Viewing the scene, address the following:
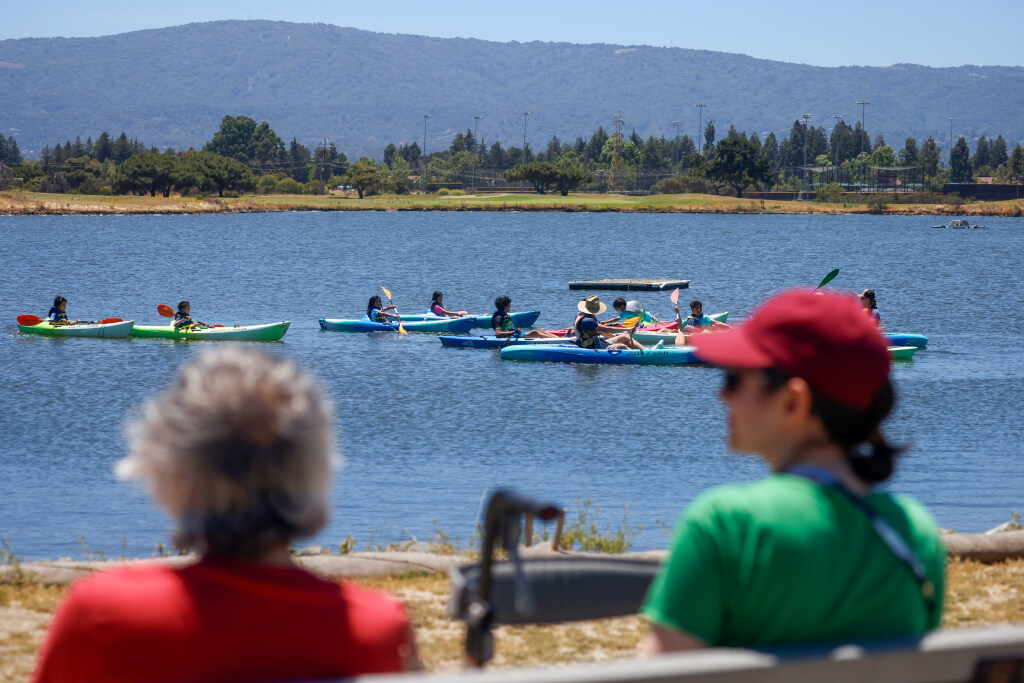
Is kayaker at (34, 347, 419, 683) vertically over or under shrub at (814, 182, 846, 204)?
under

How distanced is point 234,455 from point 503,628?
14.0ft

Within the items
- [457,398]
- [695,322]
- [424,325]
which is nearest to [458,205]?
[424,325]

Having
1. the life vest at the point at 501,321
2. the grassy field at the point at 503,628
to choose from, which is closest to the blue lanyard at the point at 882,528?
the grassy field at the point at 503,628

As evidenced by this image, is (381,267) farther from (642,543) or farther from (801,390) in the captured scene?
(801,390)

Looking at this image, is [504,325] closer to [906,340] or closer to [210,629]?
[906,340]

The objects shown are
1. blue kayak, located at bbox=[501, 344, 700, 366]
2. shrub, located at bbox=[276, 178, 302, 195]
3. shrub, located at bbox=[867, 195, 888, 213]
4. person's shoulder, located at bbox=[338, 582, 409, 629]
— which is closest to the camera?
person's shoulder, located at bbox=[338, 582, 409, 629]

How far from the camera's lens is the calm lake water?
13031 mm

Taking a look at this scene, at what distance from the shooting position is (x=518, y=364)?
24.9 m

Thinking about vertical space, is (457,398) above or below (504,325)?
below

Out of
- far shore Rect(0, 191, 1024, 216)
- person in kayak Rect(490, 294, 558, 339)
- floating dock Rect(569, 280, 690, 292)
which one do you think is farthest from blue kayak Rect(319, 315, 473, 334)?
far shore Rect(0, 191, 1024, 216)

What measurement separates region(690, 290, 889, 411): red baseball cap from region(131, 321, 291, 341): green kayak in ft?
84.8

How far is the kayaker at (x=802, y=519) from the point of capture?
228 cm

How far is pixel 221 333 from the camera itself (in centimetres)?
2750

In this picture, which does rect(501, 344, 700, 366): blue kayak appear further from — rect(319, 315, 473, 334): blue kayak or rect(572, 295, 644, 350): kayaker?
rect(319, 315, 473, 334): blue kayak
